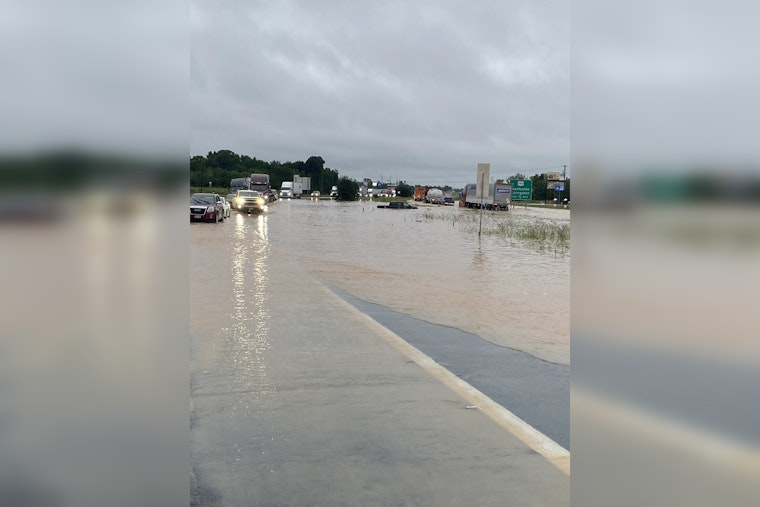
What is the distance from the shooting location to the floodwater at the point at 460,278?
28.1ft

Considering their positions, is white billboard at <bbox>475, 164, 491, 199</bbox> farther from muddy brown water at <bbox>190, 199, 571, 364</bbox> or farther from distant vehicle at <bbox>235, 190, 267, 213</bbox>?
distant vehicle at <bbox>235, 190, 267, 213</bbox>

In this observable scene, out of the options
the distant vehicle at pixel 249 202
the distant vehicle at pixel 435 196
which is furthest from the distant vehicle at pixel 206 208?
the distant vehicle at pixel 435 196

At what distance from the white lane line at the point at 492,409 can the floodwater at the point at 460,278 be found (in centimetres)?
140

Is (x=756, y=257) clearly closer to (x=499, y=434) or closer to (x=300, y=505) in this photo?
(x=300, y=505)

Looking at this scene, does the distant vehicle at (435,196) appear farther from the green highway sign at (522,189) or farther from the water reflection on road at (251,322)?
the water reflection on road at (251,322)

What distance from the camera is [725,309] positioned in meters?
2.21

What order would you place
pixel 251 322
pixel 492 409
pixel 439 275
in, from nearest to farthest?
pixel 492 409
pixel 251 322
pixel 439 275

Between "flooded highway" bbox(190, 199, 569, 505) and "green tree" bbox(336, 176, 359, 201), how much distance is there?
255ft

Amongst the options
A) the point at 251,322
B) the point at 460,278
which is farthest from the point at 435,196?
the point at 251,322

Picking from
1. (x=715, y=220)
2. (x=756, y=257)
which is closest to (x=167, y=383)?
(x=715, y=220)

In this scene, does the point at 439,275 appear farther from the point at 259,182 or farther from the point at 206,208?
the point at 259,182

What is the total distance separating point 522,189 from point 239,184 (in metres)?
29.8

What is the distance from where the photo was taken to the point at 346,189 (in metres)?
90.4

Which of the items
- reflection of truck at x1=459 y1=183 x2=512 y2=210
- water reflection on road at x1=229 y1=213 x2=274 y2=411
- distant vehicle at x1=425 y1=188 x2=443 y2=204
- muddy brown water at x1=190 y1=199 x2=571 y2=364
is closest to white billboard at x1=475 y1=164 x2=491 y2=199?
muddy brown water at x1=190 y1=199 x2=571 y2=364
